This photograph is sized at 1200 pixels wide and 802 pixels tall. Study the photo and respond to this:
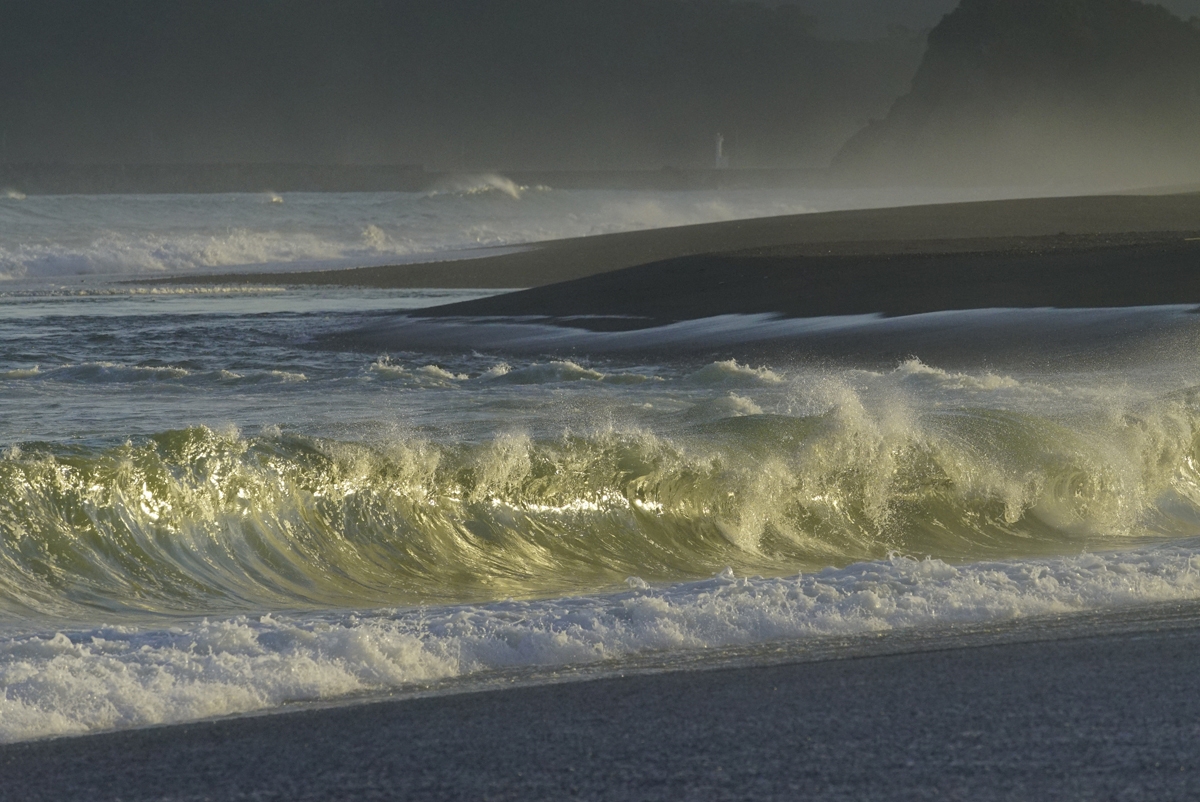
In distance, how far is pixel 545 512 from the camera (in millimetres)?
7758

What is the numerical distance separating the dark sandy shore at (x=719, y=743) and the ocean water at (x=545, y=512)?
1.09ft

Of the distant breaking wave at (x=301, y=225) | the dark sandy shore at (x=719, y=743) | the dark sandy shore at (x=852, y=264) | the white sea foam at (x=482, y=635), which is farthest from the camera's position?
the distant breaking wave at (x=301, y=225)

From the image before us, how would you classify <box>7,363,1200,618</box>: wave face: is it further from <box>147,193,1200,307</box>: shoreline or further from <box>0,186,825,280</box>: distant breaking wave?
<box>0,186,825,280</box>: distant breaking wave

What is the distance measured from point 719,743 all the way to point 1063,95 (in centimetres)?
11141

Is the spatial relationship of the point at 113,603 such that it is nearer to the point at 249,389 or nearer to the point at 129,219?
the point at 249,389

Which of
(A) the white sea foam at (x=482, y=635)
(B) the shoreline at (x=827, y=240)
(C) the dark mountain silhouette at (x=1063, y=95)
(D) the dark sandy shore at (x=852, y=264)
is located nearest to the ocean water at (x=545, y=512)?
(A) the white sea foam at (x=482, y=635)

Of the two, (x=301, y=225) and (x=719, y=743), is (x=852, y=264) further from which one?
(x=301, y=225)

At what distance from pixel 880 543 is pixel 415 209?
47.7 m

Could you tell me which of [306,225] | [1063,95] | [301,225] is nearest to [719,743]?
[306,225]

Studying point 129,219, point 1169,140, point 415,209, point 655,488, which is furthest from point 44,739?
point 1169,140

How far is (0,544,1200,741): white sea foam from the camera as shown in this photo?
450 centimetres

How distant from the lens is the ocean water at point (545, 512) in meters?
5.11

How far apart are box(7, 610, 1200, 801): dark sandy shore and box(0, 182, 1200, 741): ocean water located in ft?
1.09

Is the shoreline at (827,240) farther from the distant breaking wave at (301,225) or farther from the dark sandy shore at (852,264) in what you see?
the distant breaking wave at (301,225)
